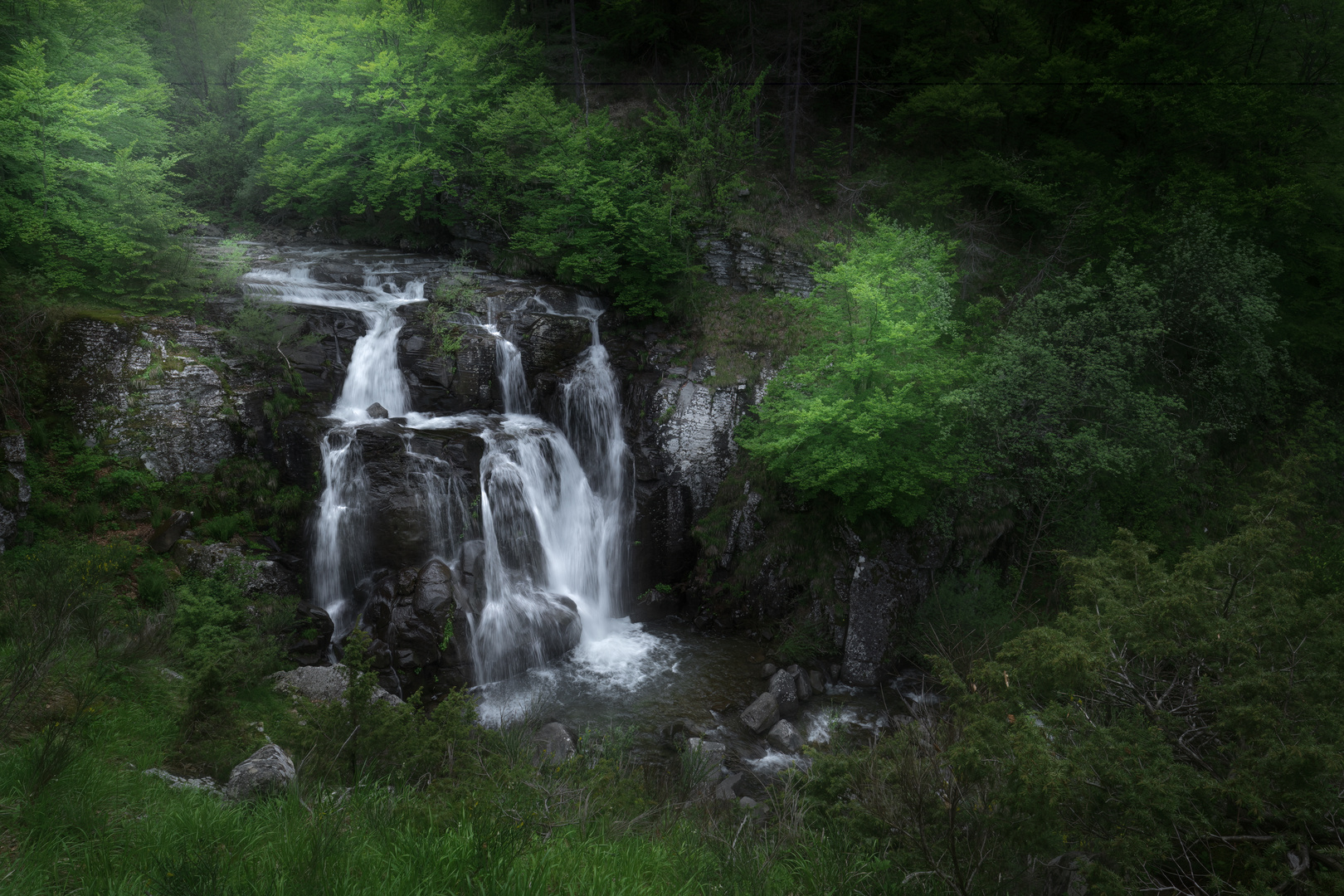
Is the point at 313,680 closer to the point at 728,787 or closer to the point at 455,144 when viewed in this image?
the point at 728,787

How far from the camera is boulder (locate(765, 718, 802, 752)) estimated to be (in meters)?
11.4

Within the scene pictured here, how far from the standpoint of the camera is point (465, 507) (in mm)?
13094

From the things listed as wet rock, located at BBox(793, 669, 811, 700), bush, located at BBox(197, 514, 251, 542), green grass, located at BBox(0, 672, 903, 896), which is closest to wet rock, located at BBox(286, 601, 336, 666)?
bush, located at BBox(197, 514, 251, 542)

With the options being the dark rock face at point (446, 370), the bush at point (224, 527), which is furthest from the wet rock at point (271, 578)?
the dark rock face at point (446, 370)

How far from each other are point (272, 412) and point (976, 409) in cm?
1455

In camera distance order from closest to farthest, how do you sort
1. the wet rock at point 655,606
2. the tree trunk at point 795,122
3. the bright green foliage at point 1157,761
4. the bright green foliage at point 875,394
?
the bright green foliage at point 1157,761 < the bright green foliage at point 875,394 < the wet rock at point 655,606 < the tree trunk at point 795,122

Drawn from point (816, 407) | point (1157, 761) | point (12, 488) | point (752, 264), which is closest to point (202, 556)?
point (12, 488)

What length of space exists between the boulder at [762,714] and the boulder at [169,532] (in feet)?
35.9

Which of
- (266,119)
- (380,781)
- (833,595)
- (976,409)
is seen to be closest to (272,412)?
(380,781)

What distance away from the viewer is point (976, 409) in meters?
12.6

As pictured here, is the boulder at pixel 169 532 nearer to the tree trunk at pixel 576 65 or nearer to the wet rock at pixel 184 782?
the wet rock at pixel 184 782

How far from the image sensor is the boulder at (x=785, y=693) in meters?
12.4

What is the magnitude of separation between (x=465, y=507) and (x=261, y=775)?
786cm

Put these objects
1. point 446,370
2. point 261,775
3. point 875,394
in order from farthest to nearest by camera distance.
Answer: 1. point 446,370
2. point 875,394
3. point 261,775
